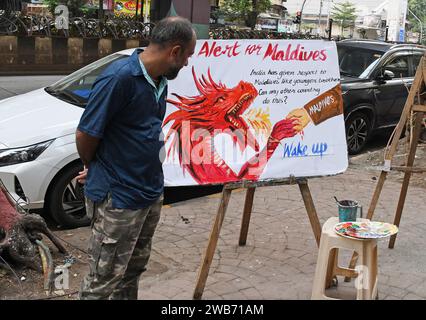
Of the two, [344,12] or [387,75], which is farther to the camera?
[344,12]

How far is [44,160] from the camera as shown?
16.4ft

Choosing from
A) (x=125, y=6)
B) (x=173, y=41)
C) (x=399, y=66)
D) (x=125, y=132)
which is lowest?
(x=125, y=132)

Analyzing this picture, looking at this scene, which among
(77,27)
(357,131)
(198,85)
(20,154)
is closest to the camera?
(198,85)

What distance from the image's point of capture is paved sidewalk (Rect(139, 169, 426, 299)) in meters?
4.11

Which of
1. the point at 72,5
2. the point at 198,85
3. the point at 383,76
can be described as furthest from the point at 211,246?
the point at 72,5

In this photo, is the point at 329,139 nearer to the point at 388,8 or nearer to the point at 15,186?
the point at 15,186

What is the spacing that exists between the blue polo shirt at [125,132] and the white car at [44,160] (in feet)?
7.14

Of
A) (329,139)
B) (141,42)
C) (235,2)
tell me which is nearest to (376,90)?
(329,139)

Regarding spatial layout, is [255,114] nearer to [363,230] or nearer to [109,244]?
[363,230]

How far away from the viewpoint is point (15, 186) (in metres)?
4.95

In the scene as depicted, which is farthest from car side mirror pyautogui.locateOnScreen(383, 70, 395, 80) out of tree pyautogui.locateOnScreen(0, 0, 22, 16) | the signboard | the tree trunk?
the signboard

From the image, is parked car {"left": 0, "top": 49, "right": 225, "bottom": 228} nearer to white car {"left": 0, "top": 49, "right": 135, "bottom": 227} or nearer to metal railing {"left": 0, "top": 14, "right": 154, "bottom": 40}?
white car {"left": 0, "top": 49, "right": 135, "bottom": 227}

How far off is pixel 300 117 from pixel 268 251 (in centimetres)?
129
